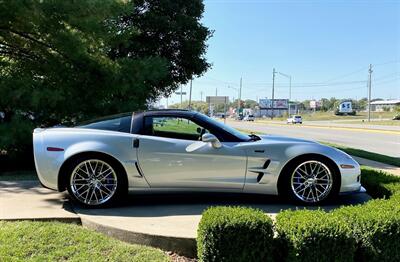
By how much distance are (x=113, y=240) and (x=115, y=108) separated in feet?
20.6

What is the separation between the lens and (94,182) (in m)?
5.46

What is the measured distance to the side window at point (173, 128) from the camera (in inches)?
223

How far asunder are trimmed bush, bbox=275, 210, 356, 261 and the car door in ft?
5.77

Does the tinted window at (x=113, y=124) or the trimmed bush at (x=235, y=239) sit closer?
the trimmed bush at (x=235, y=239)

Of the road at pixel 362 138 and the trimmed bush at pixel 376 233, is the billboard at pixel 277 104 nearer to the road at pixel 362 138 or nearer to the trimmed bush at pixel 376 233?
the road at pixel 362 138

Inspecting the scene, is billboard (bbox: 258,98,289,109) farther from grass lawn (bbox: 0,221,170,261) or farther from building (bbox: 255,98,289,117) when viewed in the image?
grass lawn (bbox: 0,221,170,261)

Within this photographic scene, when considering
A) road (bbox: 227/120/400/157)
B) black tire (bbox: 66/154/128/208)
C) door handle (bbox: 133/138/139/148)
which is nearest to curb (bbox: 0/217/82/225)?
black tire (bbox: 66/154/128/208)

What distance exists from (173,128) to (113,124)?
2.51 ft

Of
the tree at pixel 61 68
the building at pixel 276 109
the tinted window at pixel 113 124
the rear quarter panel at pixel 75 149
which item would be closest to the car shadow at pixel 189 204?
the rear quarter panel at pixel 75 149

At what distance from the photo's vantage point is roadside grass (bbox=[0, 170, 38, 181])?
7750mm

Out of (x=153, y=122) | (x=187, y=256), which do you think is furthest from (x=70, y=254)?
(x=153, y=122)

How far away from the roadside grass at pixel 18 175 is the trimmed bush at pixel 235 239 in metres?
5.04

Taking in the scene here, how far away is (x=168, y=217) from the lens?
198 inches

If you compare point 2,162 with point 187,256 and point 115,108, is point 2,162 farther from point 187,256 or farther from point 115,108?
point 187,256
